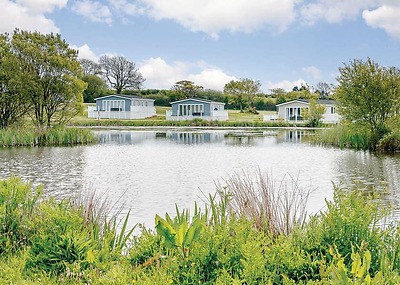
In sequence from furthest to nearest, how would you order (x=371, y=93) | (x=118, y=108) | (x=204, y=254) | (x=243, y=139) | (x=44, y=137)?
1. (x=118, y=108)
2. (x=243, y=139)
3. (x=44, y=137)
4. (x=371, y=93)
5. (x=204, y=254)

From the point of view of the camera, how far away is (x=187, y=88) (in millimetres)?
64812

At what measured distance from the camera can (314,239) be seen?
151 inches

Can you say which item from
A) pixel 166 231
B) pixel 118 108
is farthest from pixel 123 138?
pixel 118 108

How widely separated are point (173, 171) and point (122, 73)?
6401cm

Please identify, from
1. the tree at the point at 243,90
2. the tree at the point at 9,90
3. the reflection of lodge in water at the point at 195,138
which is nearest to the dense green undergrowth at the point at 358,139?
the reflection of lodge in water at the point at 195,138

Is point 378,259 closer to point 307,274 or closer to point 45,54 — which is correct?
point 307,274

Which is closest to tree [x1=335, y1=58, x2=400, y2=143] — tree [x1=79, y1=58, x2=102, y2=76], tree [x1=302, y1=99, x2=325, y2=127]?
tree [x1=302, y1=99, x2=325, y2=127]

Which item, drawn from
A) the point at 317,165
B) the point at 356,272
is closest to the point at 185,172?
the point at 317,165

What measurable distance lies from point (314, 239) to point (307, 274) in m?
0.45

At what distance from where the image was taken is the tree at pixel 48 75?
2333 centimetres

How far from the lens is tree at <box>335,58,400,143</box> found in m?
20.0

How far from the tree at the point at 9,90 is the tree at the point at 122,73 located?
50550 mm

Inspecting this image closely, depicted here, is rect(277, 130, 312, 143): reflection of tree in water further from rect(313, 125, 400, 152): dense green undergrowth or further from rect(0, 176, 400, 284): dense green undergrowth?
rect(0, 176, 400, 284): dense green undergrowth

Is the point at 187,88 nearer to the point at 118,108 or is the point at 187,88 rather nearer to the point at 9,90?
the point at 118,108
